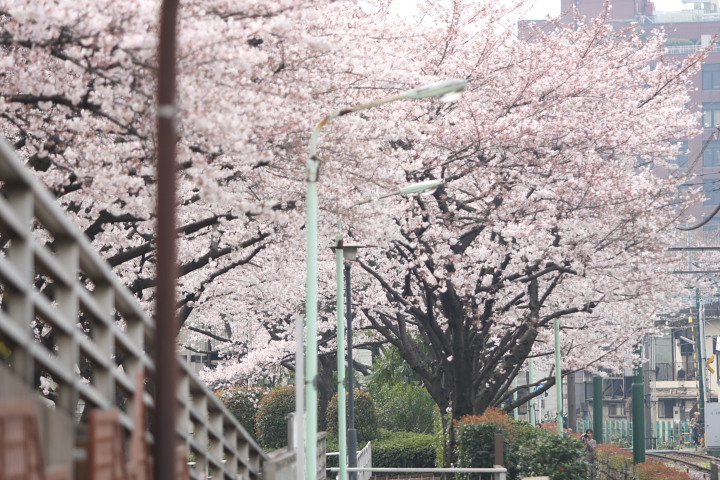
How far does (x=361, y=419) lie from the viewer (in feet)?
129

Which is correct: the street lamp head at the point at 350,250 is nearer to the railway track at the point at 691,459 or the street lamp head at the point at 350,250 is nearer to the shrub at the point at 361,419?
the shrub at the point at 361,419

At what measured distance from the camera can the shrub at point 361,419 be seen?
38.6 m

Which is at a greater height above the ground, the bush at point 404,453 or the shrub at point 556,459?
the shrub at point 556,459

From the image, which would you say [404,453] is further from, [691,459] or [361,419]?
[691,459]

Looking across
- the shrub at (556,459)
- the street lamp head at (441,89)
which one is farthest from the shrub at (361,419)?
the street lamp head at (441,89)

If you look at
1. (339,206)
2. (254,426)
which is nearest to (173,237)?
(339,206)

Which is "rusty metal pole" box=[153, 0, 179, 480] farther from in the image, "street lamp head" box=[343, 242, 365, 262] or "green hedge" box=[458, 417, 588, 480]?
"green hedge" box=[458, 417, 588, 480]

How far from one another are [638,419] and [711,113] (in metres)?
94.8

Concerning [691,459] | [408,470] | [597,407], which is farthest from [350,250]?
[691,459]

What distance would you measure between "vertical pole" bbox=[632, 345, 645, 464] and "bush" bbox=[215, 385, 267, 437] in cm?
1408

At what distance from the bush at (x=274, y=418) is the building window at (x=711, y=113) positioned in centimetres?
9380

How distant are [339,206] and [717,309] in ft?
209

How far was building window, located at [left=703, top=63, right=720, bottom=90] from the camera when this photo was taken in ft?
396

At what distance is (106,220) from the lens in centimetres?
1390
